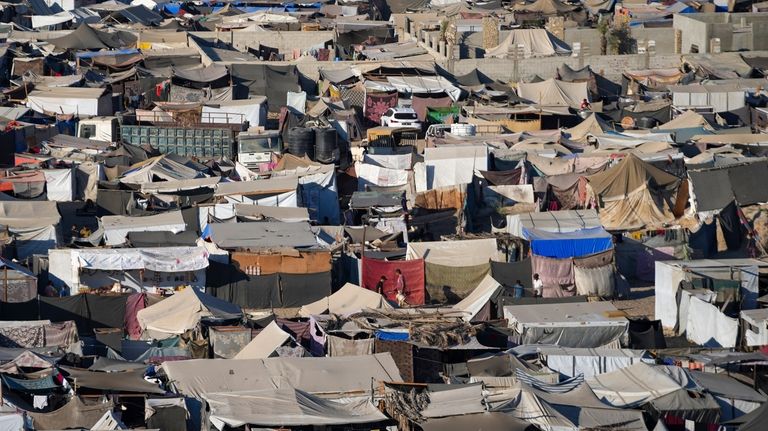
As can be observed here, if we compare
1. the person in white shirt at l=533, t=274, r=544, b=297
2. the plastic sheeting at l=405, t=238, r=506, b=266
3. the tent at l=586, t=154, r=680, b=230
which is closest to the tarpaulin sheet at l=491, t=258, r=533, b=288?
the person in white shirt at l=533, t=274, r=544, b=297

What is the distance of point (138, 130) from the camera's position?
1355 inches

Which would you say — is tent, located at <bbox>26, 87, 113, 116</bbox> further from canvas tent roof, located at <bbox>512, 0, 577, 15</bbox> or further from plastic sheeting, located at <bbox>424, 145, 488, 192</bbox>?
canvas tent roof, located at <bbox>512, 0, 577, 15</bbox>

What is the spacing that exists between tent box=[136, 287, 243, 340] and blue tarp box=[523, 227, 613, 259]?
5.11 metres

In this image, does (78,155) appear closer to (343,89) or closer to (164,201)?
(164,201)

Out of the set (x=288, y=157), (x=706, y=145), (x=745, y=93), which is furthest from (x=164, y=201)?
(x=745, y=93)

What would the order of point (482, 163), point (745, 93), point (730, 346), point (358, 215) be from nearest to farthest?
point (730, 346) → point (358, 215) → point (482, 163) → point (745, 93)

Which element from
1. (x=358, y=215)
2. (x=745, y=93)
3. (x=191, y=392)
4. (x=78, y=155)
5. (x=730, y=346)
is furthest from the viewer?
(x=745, y=93)

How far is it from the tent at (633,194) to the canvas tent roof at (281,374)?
896 centimetres

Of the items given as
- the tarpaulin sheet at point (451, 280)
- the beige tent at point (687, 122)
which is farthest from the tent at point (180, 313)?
the beige tent at point (687, 122)

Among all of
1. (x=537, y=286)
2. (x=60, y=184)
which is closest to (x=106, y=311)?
(x=537, y=286)

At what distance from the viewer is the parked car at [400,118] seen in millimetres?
36469

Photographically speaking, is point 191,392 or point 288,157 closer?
point 191,392

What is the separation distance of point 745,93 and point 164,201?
50.5 ft

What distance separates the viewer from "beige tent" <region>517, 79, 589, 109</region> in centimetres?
3888
